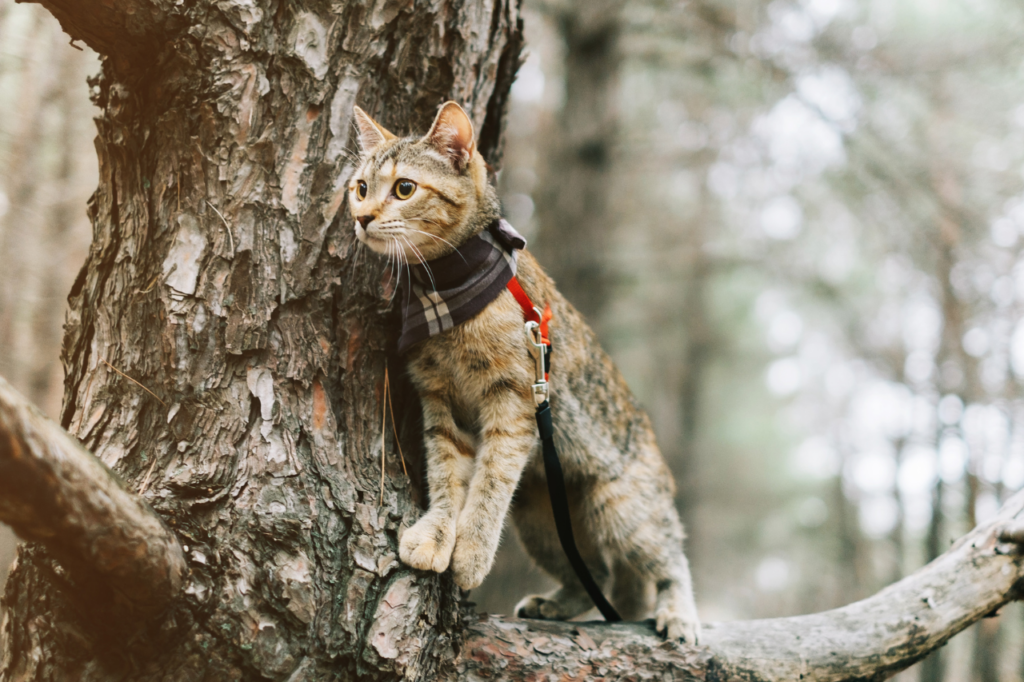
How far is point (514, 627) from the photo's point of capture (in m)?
2.34

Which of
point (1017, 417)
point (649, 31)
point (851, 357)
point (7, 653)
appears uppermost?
point (649, 31)

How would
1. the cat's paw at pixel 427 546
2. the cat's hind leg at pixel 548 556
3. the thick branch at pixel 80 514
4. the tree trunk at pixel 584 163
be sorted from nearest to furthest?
the thick branch at pixel 80 514 < the cat's paw at pixel 427 546 < the cat's hind leg at pixel 548 556 < the tree trunk at pixel 584 163

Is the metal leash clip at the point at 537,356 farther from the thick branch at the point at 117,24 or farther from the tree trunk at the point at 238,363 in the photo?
the thick branch at the point at 117,24

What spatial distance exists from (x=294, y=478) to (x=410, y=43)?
68.9 inches

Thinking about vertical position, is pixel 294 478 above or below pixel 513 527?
below


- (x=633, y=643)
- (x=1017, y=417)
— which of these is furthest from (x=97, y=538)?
(x=1017, y=417)

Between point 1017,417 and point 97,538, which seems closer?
point 97,538

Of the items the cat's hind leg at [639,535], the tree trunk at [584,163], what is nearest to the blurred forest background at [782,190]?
the tree trunk at [584,163]

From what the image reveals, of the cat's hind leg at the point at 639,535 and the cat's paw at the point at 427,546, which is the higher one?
the cat's hind leg at the point at 639,535

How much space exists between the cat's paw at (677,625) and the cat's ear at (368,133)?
7.63ft

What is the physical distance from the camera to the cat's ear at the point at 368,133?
231cm

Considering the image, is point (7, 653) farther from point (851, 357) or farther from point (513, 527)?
point (851, 357)

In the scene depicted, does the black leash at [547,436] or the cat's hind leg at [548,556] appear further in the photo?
the cat's hind leg at [548,556]

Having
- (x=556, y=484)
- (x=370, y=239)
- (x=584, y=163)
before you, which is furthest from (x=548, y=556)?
(x=584, y=163)
